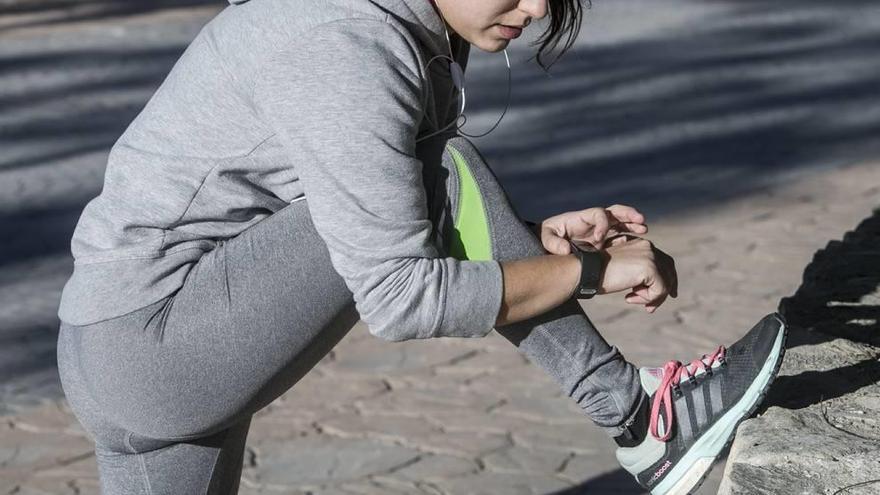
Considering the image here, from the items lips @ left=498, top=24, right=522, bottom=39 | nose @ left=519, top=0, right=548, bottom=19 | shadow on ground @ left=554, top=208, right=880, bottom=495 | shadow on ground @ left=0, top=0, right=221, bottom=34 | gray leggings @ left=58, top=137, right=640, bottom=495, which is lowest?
shadow on ground @ left=0, top=0, right=221, bottom=34

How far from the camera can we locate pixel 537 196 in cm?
611

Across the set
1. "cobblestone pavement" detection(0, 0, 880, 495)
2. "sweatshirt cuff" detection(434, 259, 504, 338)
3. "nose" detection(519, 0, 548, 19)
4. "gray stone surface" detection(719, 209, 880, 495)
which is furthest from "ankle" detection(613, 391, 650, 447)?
"cobblestone pavement" detection(0, 0, 880, 495)

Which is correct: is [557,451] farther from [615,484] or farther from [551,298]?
[551,298]

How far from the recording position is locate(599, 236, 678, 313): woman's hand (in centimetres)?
233

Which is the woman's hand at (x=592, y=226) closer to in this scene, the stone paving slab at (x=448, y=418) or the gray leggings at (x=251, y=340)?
the gray leggings at (x=251, y=340)

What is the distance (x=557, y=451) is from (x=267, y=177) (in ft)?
5.67

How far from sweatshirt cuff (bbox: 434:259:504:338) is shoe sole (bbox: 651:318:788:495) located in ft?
1.53

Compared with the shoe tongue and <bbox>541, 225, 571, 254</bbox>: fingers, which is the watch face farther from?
the shoe tongue

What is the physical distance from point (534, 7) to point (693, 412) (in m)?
0.72

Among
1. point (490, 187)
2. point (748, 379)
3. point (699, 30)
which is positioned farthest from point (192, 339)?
point (699, 30)

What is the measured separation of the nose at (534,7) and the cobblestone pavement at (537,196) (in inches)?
65.1

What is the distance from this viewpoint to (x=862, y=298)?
10.7 feet

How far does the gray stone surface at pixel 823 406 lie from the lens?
2324 mm

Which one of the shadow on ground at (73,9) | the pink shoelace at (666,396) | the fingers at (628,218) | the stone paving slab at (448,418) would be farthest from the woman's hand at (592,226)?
the shadow on ground at (73,9)
